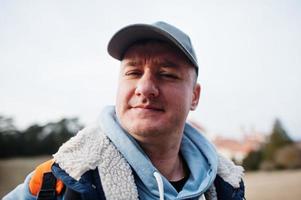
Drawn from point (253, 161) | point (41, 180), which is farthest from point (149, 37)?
point (253, 161)

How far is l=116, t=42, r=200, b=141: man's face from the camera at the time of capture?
5.19 feet

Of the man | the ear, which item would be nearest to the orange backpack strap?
the man

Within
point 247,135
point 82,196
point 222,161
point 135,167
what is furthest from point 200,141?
point 247,135

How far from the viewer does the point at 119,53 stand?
1.77 meters

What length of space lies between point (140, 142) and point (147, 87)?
0.30 meters

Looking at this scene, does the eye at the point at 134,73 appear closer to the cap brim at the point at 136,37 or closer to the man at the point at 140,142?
the man at the point at 140,142

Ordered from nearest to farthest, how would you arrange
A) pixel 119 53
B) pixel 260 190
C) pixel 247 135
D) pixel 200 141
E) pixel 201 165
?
pixel 119 53, pixel 201 165, pixel 200 141, pixel 260 190, pixel 247 135

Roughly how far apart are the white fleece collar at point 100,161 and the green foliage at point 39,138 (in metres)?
16.3

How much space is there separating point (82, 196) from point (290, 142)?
28733 millimetres

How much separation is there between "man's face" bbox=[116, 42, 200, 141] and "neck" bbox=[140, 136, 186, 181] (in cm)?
9

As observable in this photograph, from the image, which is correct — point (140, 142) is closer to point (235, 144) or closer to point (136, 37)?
point (136, 37)

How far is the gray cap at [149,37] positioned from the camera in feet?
5.29

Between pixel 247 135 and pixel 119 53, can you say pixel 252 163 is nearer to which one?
pixel 247 135

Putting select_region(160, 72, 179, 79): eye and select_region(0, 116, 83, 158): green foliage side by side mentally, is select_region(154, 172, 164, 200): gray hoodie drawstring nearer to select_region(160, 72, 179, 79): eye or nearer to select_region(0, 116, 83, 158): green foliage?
select_region(160, 72, 179, 79): eye
